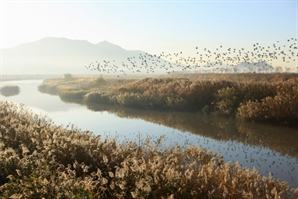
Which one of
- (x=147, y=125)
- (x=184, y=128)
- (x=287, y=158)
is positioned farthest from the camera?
(x=147, y=125)

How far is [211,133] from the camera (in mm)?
14289

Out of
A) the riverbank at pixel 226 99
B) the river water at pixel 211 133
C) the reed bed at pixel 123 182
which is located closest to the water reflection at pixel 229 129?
the river water at pixel 211 133

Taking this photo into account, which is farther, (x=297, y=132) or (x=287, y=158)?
(x=297, y=132)

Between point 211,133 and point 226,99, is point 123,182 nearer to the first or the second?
point 211,133

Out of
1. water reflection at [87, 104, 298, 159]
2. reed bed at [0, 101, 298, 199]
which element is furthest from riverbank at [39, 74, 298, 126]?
reed bed at [0, 101, 298, 199]

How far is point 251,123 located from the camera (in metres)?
15.7

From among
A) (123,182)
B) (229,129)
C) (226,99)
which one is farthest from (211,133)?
(123,182)

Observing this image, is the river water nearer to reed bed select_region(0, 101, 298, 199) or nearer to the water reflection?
the water reflection

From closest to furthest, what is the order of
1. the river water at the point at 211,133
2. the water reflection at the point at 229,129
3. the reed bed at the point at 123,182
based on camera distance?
the reed bed at the point at 123,182 → the river water at the point at 211,133 → the water reflection at the point at 229,129

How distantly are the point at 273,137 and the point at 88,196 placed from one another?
1049 cm

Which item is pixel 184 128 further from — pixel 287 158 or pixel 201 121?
pixel 287 158

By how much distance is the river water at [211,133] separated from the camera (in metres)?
9.84

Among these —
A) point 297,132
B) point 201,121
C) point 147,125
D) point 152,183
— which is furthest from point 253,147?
point 152,183

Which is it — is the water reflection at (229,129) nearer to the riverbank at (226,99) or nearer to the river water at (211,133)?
the river water at (211,133)
